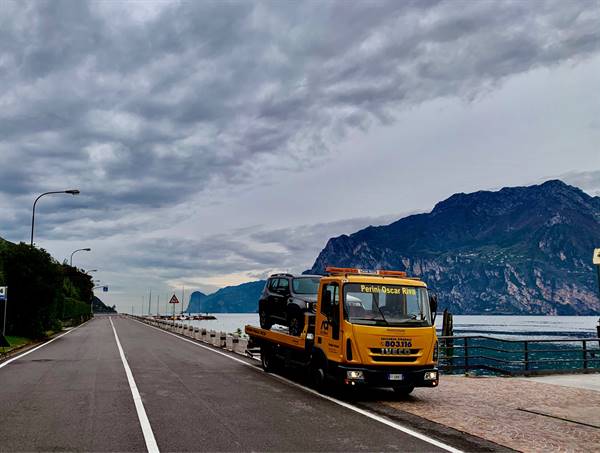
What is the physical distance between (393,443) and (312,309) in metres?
7.20

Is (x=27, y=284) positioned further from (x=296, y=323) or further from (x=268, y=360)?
(x=296, y=323)

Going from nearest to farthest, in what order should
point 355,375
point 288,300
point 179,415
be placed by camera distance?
point 179,415 → point 355,375 → point 288,300

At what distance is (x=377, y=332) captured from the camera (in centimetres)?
1252

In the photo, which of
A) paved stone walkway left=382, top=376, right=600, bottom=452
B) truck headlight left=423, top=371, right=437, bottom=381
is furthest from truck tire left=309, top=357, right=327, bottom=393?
truck headlight left=423, top=371, right=437, bottom=381

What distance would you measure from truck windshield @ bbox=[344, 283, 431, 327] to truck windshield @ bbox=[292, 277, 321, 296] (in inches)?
155

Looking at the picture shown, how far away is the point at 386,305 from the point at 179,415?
206 inches

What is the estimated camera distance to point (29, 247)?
38.3m

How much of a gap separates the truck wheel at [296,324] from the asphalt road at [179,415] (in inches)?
55.4

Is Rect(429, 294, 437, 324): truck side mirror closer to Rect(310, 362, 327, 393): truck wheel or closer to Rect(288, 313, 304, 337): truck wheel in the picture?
Rect(310, 362, 327, 393): truck wheel

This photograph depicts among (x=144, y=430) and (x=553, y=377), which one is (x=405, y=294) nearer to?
(x=144, y=430)

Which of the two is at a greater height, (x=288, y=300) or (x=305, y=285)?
(x=305, y=285)

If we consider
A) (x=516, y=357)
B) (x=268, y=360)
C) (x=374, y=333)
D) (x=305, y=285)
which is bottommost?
(x=516, y=357)

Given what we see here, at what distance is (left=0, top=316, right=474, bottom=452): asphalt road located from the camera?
830 cm

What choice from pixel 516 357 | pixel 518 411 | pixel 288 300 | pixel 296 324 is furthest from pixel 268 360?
pixel 516 357
